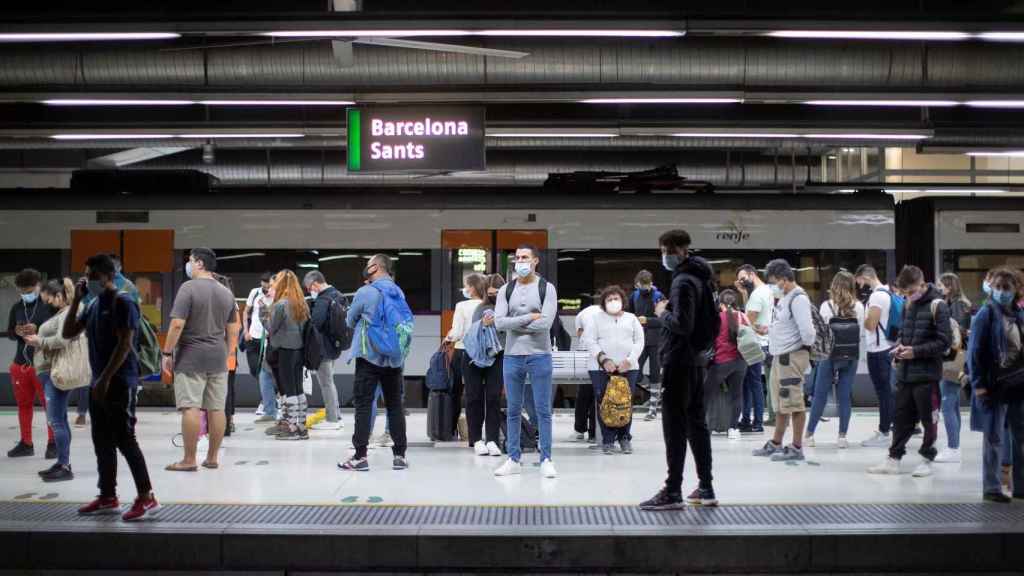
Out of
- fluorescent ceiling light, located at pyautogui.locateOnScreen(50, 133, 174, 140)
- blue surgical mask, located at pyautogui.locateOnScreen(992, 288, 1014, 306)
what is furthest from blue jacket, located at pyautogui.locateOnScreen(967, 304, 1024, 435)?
fluorescent ceiling light, located at pyautogui.locateOnScreen(50, 133, 174, 140)

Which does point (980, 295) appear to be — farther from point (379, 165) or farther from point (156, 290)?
point (156, 290)

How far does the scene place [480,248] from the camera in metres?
13.2

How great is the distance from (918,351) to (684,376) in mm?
2147

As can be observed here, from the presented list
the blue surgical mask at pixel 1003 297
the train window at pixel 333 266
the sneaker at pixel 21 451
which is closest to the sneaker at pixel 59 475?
the sneaker at pixel 21 451

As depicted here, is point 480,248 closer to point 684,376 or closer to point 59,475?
point 59,475

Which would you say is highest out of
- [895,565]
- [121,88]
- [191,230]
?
[121,88]

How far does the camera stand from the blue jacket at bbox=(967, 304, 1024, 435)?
258 inches

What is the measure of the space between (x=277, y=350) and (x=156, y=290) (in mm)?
3831

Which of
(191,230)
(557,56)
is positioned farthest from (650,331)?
(191,230)

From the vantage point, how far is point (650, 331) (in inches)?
473

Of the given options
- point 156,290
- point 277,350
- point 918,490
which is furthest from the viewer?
point 156,290

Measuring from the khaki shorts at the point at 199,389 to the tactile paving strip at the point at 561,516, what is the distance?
4.22ft

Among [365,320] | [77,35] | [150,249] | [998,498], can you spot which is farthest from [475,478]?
[150,249]

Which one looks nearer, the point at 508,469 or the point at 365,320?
the point at 508,469
